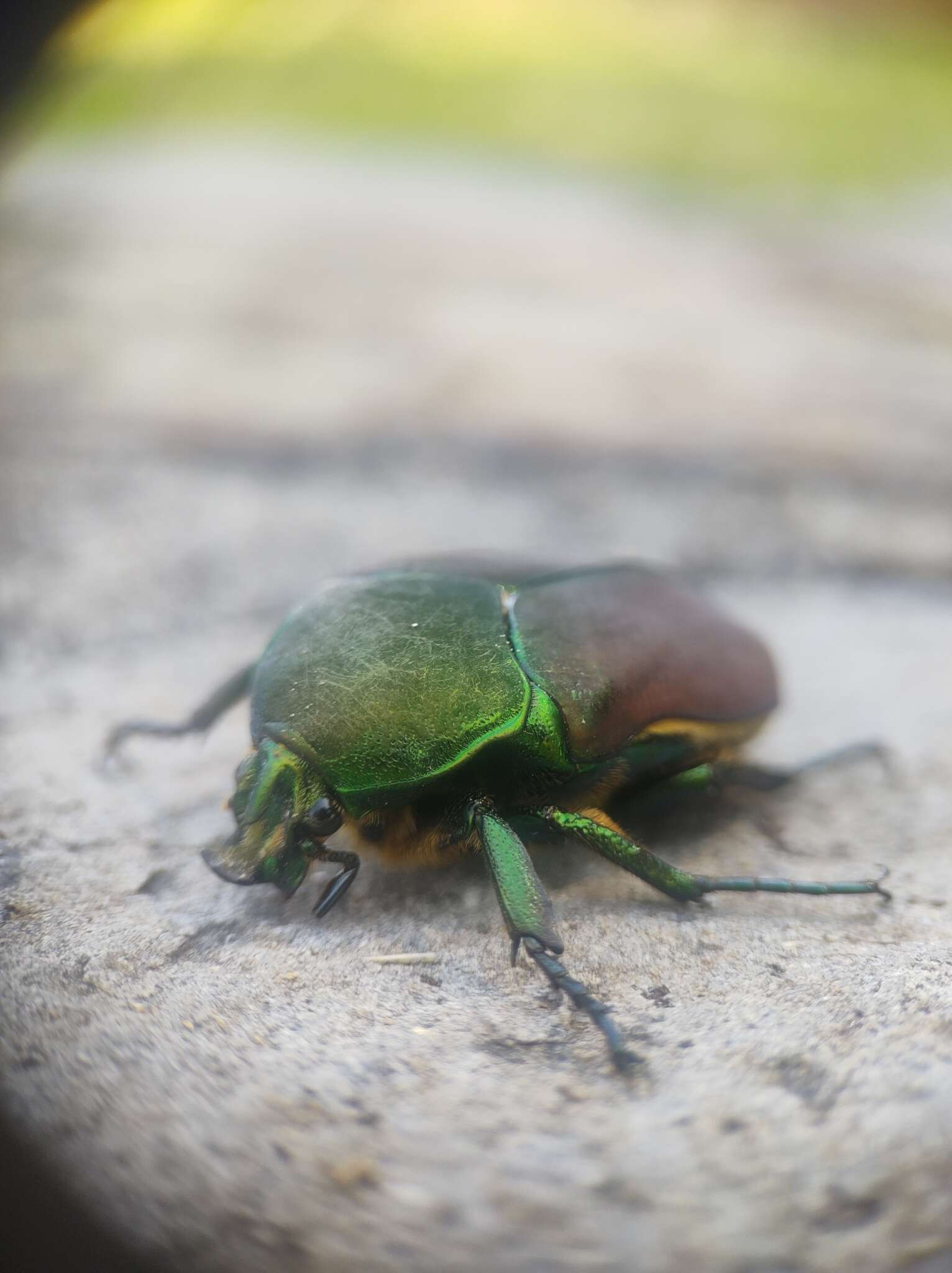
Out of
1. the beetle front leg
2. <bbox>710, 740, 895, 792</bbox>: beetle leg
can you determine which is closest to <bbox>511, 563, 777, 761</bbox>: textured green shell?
<bbox>710, 740, 895, 792</bbox>: beetle leg

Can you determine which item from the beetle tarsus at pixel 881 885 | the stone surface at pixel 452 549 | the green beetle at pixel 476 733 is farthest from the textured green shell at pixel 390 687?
the beetle tarsus at pixel 881 885

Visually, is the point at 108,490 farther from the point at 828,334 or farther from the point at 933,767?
the point at 828,334

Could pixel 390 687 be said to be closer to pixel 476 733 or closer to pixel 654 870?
pixel 476 733

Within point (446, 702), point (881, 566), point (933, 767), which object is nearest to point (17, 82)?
point (446, 702)

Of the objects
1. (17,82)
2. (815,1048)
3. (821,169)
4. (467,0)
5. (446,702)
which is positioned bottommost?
(815,1048)

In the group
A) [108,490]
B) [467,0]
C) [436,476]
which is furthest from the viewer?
[467,0]

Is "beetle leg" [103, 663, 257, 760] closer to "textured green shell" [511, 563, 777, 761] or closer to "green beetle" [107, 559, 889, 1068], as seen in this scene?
"green beetle" [107, 559, 889, 1068]

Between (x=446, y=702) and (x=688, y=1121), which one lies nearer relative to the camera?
(x=688, y=1121)

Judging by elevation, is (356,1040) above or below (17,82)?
below

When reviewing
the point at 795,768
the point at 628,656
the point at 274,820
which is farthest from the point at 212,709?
the point at 795,768
